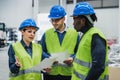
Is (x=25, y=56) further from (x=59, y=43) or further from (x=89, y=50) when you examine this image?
(x=89, y=50)

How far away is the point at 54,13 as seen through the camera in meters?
2.86

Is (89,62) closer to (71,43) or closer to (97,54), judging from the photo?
(97,54)

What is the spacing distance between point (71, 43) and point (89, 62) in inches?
31.3

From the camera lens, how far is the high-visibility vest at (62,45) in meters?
2.86

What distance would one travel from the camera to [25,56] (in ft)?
8.48

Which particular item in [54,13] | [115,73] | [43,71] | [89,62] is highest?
[54,13]

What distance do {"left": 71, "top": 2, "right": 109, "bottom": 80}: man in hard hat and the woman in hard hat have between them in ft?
1.76

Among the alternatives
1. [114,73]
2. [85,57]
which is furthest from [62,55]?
[114,73]

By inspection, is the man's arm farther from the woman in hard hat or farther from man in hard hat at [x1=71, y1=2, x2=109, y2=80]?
the woman in hard hat

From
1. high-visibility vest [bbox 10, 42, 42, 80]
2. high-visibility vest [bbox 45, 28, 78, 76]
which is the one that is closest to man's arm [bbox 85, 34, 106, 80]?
high-visibility vest [bbox 10, 42, 42, 80]

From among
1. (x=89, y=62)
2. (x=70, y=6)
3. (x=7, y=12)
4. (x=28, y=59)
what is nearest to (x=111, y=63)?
(x=28, y=59)

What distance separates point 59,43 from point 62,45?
4 centimetres

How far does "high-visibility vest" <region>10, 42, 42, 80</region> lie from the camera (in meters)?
2.58

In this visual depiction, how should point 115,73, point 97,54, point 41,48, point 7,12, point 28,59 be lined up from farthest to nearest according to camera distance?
1. point 7,12
2. point 115,73
3. point 41,48
4. point 28,59
5. point 97,54
